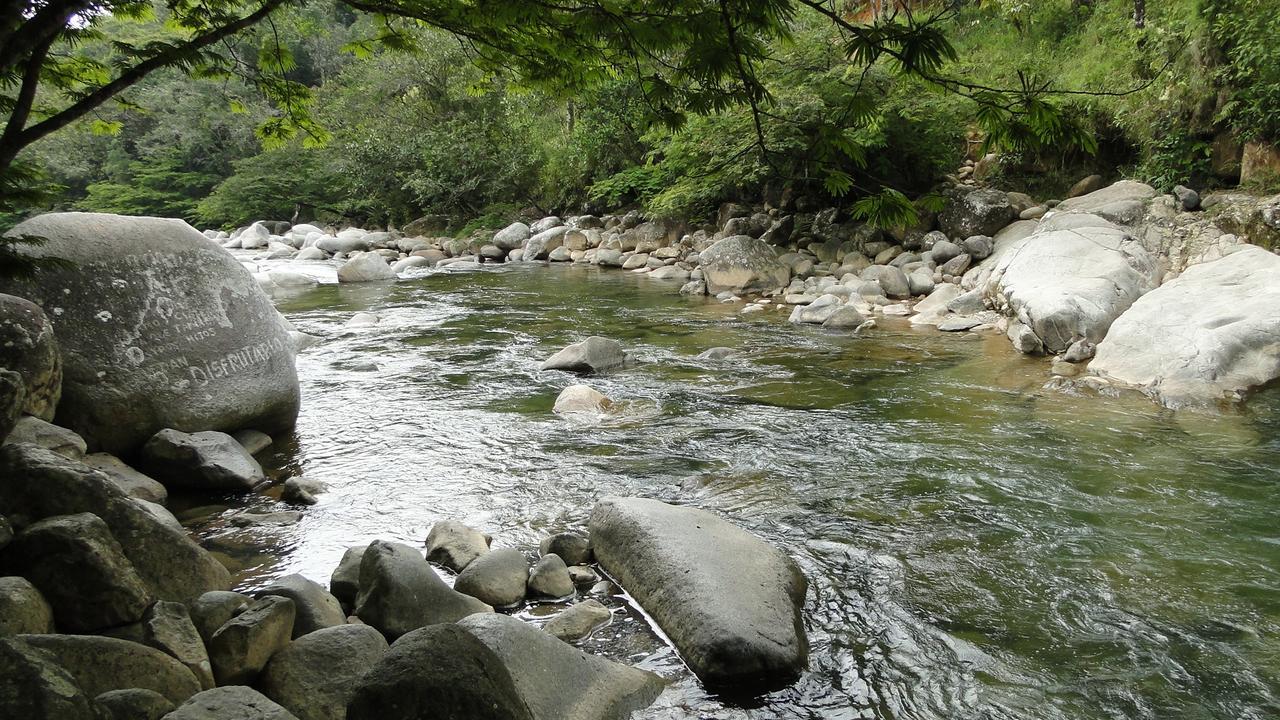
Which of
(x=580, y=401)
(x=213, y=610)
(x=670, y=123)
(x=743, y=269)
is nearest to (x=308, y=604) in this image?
(x=213, y=610)

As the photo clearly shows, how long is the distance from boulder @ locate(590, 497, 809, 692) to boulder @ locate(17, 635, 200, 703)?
2108 millimetres

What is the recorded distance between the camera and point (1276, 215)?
991cm

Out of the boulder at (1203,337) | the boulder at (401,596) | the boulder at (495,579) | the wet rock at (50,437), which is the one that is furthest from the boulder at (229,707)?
the boulder at (1203,337)

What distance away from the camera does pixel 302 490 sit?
5785mm

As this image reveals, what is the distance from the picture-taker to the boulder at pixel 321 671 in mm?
3248

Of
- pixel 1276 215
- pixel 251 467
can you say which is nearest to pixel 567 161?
pixel 1276 215

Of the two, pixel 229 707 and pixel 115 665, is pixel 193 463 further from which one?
pixel 229 707

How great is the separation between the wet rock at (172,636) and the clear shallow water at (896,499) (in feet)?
4.14

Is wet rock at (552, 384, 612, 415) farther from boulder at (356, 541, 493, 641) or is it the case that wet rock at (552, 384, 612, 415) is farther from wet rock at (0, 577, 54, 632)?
wet rock at (0, 577, 54, 632)

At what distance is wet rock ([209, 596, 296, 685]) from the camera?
10.8ft

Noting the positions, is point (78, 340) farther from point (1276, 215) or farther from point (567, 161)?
point (567, 161)

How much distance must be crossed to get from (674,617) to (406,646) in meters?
1.49

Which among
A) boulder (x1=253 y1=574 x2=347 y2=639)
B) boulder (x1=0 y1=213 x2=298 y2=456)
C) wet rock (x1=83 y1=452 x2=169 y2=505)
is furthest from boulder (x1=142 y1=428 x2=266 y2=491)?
boulder (x1=253 y1=574 x2=347 y2=639)

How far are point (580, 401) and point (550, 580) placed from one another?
3637 mm
